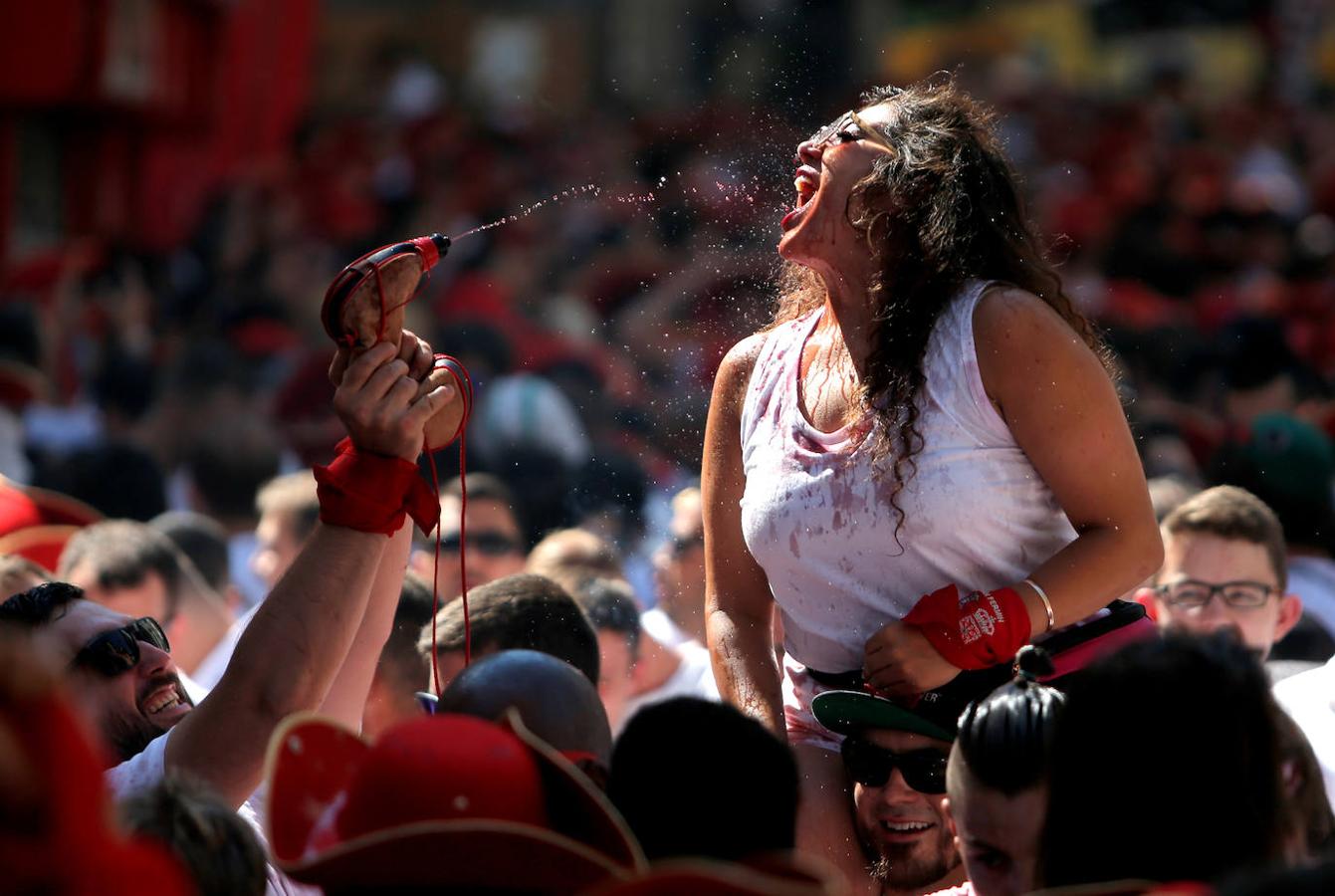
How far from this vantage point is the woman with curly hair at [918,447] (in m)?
2.85

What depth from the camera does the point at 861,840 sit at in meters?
2.98

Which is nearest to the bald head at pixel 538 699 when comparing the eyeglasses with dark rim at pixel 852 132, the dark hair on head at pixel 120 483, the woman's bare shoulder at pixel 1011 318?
the woman's bare shoulder at pixel 1011 318

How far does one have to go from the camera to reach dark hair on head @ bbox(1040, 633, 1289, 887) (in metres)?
1.89

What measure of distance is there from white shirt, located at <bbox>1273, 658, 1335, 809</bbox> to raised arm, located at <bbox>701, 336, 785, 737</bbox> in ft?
3.76

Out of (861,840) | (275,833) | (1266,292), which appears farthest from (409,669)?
(1266,292)

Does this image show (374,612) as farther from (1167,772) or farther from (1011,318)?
(1167,772)

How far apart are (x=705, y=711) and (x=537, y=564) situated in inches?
117

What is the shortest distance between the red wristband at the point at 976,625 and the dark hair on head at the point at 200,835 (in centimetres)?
109

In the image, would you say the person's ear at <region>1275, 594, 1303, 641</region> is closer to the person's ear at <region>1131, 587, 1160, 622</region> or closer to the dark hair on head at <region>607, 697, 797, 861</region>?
the person's ear at <region>1131, 587, 1160, 622</region>

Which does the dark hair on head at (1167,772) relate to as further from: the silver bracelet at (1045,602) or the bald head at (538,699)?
the silver bracelet at (1045,602)

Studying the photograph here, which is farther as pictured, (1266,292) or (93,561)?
(1266,292)

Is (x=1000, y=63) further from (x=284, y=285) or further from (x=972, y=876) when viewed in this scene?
(x=972, y=876)

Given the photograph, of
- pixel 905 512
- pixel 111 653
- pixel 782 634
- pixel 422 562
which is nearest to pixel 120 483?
pixel 422 562

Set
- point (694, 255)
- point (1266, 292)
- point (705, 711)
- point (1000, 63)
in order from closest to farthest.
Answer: point (705, 711) < point (694, 255) < point (1266, 292) < point (1000, 63)
